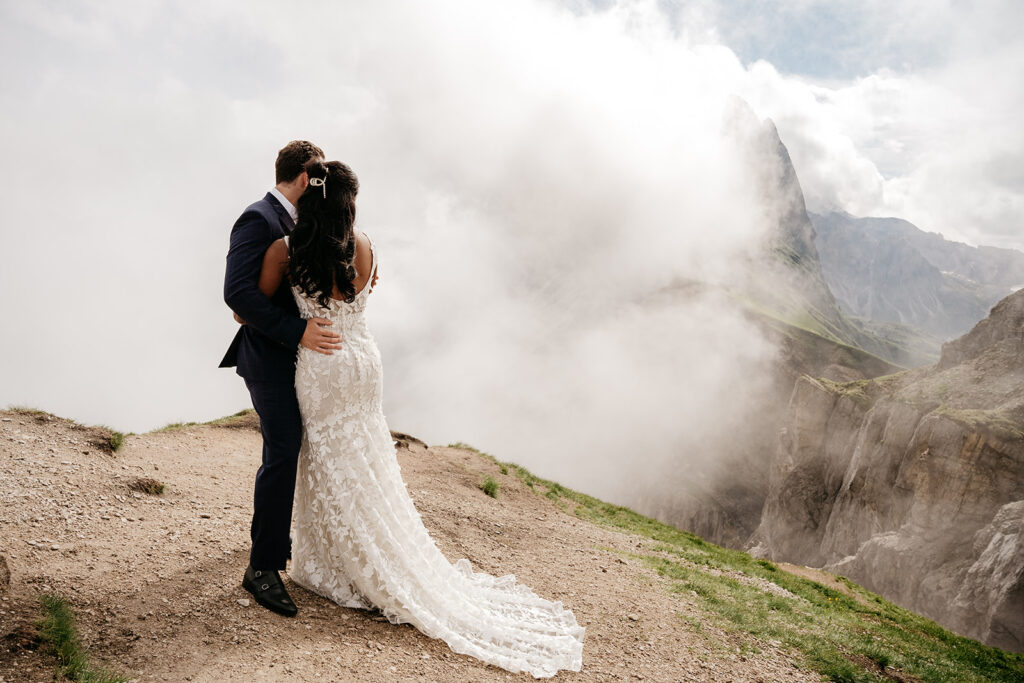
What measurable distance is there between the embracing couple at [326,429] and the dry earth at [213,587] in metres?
0.30

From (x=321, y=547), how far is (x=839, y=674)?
7.49 m

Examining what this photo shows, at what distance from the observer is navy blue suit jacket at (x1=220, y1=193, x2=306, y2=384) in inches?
211

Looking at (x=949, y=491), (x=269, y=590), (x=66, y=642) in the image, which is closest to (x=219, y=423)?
(x=269, y=590)

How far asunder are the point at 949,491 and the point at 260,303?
2325 inches

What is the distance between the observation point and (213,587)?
6156 millimetres

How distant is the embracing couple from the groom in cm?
1

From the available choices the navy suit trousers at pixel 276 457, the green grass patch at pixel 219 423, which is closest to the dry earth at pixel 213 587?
the navy suit trousers at pixel 276 457

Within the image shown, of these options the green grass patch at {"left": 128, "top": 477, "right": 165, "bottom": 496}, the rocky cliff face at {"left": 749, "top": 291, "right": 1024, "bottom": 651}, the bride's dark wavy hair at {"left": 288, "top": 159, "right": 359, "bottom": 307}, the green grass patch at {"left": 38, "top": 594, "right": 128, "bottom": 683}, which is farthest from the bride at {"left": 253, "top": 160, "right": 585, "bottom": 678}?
the rocky cliff face at {"left": 749, "top": 291, "right": 1024, "bottom": 651}

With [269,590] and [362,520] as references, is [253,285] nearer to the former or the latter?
[362,520]

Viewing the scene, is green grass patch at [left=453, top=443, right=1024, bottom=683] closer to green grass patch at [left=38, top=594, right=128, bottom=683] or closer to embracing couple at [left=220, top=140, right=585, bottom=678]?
embracing couple at [left=220, top=140, right=585, bottom=678]

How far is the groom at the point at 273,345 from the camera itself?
5.39 meters

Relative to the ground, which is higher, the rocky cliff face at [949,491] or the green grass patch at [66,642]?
the rocky cliff face at [949,491]

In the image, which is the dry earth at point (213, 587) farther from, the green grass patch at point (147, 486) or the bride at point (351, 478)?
the bride at point (351, 478)

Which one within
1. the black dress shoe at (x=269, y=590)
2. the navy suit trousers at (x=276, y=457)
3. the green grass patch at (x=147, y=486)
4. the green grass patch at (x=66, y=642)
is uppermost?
the navy suit trousers at (x=276, y=457)
